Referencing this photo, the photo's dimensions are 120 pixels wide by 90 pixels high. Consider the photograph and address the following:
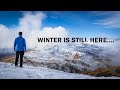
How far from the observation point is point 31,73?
719 centimetres

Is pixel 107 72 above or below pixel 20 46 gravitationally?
below

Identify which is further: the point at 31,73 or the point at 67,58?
the point at 67,58

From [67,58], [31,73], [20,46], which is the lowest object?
[31,73]

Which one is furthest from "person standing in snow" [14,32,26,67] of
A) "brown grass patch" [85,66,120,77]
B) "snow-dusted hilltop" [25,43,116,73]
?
"brown grass patch" [85,66,120,77]

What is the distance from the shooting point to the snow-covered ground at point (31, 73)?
23.5ft

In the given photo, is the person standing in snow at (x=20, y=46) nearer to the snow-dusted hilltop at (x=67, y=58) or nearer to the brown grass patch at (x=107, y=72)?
the snow-dusted hilltop at (x=67, y=58)

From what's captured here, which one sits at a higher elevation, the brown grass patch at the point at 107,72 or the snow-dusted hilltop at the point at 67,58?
the snow-dusted hilltop at the point at 67,58

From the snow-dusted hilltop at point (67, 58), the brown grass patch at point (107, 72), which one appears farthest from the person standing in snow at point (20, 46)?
the brown grass patch at point (107, 72)

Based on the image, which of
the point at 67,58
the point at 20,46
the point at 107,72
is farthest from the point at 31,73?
the point at 107,72

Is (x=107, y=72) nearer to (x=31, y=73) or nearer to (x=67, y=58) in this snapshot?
(x=67, y=58)

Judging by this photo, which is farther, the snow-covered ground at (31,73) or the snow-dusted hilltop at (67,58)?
the snow-dusted hilltop at (67,58)

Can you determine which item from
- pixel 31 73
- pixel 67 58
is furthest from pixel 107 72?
pixel 31 73
